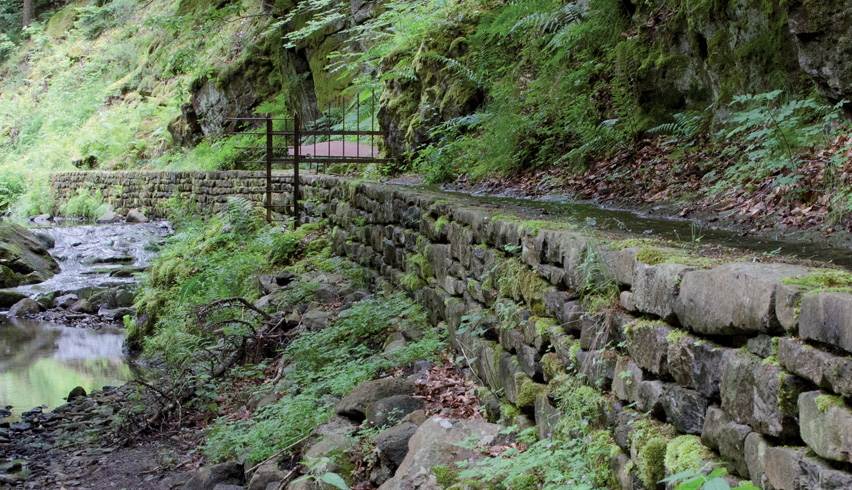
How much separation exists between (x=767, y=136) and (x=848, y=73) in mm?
658

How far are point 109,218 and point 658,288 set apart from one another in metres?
18.2

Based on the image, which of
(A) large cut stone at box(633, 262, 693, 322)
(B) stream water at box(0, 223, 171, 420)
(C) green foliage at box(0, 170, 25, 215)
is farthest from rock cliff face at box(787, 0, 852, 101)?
(C) green foliage at box(0, 170, 25, 215)

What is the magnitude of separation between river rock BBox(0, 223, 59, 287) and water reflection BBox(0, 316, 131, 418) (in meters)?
2.66

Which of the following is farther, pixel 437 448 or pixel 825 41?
pixel 825 41

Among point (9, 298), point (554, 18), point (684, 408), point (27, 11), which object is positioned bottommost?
point (9, 298)

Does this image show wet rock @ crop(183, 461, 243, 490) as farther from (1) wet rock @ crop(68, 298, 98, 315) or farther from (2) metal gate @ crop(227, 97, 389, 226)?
(1) wet rock @ crop(68, 298, 98, 315)

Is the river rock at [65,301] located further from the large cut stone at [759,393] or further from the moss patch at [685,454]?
the large cut stone at [759,393]

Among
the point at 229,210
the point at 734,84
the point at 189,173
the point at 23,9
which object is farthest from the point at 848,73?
the point at 23,9

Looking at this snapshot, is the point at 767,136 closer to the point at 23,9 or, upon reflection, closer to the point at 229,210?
the point at 229,210

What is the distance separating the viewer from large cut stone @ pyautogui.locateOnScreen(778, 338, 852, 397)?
158 centimetres

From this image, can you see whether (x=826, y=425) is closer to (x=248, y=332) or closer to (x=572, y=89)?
(x=572, y=89)

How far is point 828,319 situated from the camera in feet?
5.38

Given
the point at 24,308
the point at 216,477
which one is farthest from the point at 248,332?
the point at 24,308

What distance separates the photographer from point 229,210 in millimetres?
11938
